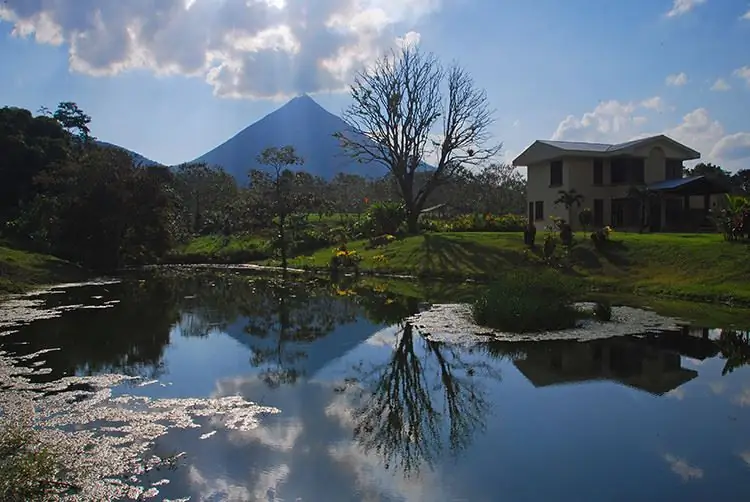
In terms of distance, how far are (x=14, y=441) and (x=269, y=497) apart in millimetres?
3286

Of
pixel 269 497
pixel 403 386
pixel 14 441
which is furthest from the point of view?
pixel 403 386

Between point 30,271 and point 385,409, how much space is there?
74.8ft

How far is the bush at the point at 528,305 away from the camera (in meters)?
15.4

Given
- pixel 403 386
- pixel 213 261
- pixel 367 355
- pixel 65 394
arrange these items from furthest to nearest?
pixel 213 261 < pixel 367 355 < pixel 403 386 < pixel 65 394

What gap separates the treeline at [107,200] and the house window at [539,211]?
220 inches

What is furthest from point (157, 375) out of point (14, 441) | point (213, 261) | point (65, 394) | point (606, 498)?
point (213, 261)

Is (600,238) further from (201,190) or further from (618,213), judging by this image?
(201,190)

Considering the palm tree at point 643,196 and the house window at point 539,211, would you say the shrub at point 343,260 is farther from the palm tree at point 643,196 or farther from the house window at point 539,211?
the palm tree at point 643,196

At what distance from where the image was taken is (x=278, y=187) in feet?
138

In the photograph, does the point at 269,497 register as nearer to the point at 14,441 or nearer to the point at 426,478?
the point at 426,478

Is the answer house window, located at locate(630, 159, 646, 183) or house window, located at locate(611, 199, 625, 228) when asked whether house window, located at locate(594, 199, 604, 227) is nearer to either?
house window, located at locate(611, 199, 625, 228)

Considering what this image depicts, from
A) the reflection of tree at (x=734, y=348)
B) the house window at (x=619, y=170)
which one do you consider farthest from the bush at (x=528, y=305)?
the house window at (x=619, y=170)

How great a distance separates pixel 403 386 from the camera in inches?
440

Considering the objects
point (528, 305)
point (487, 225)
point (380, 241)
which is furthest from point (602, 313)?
point (487, 225)
